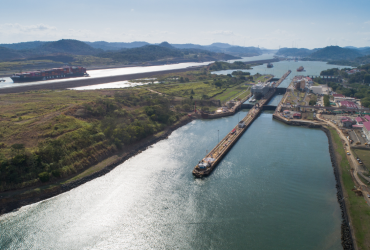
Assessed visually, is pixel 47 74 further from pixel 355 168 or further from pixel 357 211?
pixel 357 211

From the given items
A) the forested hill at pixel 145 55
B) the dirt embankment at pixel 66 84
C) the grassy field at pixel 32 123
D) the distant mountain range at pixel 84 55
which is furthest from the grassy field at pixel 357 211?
the forested hill at pixel 145 55

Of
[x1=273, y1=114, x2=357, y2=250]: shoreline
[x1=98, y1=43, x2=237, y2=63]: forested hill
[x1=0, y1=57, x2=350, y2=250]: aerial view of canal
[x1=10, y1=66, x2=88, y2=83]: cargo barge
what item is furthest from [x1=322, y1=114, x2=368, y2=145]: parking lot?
[x1=98, y1=43, x2=237, y2=63]: forested hill

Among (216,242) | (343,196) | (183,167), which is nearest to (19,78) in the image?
(183,167)

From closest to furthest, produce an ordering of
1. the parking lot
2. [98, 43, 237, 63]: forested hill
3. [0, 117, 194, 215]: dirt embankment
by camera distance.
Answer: [0, 117, 194, 215]: dirt embankment, the parking lot, [98, 43, 237, 63]: forested hill

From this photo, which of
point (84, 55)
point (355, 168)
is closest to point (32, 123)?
point (355, 168)

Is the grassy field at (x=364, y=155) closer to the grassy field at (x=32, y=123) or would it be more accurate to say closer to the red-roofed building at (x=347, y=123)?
the red-roofed building at (x=347, y=123)

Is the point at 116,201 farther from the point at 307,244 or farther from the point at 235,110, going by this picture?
the point at 235,110

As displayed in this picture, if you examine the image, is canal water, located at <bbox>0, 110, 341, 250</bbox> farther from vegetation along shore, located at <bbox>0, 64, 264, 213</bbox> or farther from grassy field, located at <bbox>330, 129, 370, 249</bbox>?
vegetation along shore, located at <bbox>0, 64, 264, 213</bbox>
